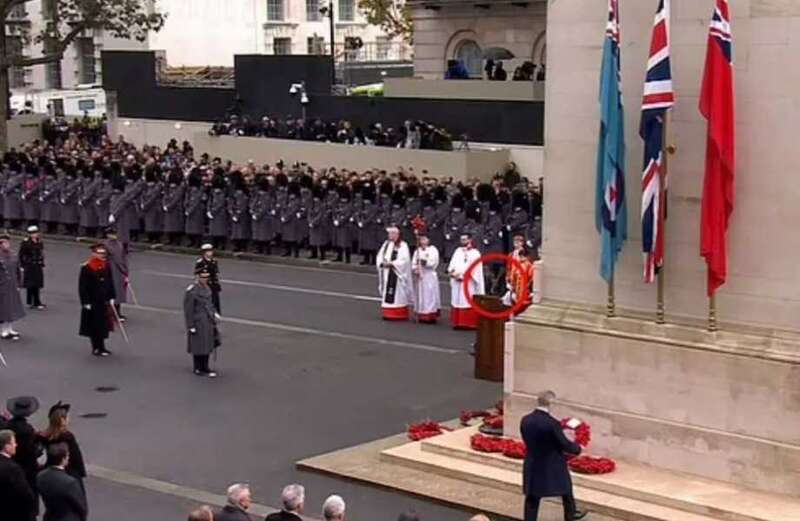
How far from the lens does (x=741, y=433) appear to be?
1296 cm

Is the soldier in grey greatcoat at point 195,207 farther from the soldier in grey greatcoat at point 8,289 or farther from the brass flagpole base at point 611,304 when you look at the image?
the brass flagpole base at point 611,304

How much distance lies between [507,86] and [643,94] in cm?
2306

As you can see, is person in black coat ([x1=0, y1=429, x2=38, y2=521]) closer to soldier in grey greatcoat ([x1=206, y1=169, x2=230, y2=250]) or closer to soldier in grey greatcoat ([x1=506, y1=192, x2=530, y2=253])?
soldier in grey greatcoat ([x1=506, y1=192, x2=530, y2=253])

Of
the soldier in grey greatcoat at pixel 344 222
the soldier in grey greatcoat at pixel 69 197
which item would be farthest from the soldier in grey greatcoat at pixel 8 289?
Result: the soldier in grey greatcoat at pixel 69 197

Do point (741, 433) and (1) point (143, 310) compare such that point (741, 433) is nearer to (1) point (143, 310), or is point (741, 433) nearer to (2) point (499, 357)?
(2) point (499, 357)

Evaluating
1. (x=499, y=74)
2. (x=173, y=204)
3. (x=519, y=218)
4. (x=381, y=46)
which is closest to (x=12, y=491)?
(x=519, y=218)

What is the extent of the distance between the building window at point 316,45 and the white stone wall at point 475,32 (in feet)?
71.0

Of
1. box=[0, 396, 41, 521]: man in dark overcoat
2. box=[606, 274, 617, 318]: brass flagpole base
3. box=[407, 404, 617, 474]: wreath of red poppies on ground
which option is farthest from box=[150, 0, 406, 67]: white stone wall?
box=[0, 396, 41, 521]: man in dark overcoat

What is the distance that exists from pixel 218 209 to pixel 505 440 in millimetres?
15865

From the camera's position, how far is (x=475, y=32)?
44312 mm

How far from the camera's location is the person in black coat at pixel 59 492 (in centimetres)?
1050

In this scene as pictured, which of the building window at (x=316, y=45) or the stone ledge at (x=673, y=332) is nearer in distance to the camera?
the stone ledge at (x=673, y=332)

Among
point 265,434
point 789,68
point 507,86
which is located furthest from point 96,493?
point 507,86

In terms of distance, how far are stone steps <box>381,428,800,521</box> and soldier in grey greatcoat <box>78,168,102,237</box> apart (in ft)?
58.0
